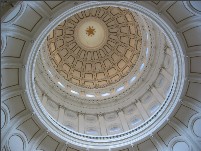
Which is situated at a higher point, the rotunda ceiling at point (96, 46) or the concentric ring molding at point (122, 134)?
the rotunda ceiling at point (96, 46)

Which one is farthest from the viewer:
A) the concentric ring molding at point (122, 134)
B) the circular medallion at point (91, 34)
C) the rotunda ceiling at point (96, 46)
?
the circular medallion at point (91, 34)

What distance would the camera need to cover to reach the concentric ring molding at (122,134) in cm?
2089

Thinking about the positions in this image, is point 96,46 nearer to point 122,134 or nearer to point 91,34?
point 91,34

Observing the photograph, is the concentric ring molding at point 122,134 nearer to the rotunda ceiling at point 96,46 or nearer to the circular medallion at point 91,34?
the rotunda ceiling at point 96,46

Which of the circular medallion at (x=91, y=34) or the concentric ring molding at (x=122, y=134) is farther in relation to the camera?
the circular medallion at (x=91, y=34)

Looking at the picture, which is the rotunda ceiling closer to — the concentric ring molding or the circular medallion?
the circular medallion

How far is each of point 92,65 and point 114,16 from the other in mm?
6817

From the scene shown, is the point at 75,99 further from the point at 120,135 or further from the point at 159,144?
the point at 159,144

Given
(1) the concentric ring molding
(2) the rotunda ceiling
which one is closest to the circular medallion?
(2) the rotunda ceiling

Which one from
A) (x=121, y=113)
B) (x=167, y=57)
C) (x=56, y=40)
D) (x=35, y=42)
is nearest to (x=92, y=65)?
(x=56, y=40)

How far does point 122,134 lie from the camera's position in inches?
1043

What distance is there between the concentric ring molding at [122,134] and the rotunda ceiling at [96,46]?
409 inches

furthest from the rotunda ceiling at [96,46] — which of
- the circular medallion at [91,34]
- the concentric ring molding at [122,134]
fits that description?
the concentric ring molding at [122,134]

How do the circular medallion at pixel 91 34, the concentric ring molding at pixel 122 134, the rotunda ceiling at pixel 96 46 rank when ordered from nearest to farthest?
1. the concentric ring molding at pixel 122 134
2. the rotunda ceiling at pixel 96 46
3. the circular medallion at pixel 91 34
